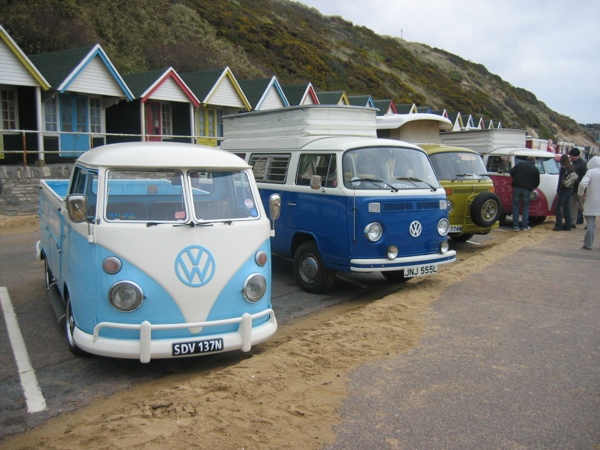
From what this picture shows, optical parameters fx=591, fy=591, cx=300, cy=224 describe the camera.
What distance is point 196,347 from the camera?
5117 mm

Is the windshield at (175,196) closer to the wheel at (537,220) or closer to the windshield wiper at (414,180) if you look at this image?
the windshield wiper at (414,180)

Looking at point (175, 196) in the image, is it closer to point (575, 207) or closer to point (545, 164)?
point (545, 164)

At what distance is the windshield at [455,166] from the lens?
12055 mm

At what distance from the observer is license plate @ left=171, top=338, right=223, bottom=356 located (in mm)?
5051

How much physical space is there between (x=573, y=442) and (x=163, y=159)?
13.4ft

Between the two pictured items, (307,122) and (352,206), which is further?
(307,122)

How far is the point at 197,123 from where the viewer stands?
93.2 ft

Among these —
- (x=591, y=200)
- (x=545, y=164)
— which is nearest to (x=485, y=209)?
(x=591, y=200)

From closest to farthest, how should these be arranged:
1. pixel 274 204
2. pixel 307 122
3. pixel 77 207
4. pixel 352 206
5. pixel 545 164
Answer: pixel 77 207
pixel 274 204
pixel 352 206
pixel 307 122
pixel 545 164

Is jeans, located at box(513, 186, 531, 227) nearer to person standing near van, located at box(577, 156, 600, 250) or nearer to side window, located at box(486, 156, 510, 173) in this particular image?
side window, located at box(486, 156, 510, 173)

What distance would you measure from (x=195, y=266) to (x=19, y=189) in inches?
493

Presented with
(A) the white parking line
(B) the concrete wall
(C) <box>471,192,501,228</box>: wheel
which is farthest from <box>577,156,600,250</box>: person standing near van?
(B) the concrete wall

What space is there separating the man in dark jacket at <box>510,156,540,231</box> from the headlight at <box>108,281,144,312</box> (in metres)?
11.6

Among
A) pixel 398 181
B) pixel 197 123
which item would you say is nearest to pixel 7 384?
pixel 398 181
